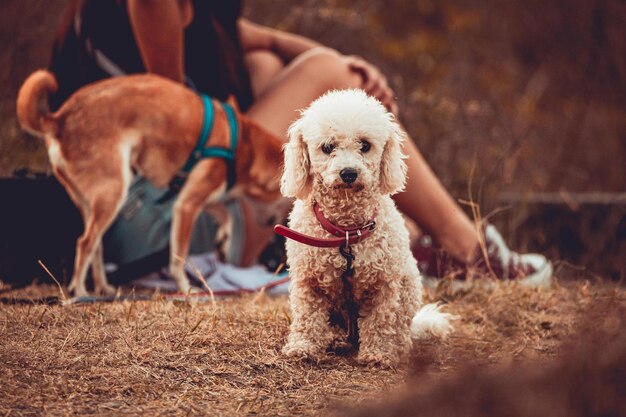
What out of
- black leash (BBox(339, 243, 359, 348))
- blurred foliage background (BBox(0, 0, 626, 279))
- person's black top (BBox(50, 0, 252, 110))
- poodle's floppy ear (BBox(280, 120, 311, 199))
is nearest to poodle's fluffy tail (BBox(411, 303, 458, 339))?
black leash (BBox(339, 243, 359, 348))

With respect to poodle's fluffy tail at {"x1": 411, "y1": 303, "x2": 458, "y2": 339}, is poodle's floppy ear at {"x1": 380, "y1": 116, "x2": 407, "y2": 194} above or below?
above

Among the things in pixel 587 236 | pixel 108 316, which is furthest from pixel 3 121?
pixel 587 236

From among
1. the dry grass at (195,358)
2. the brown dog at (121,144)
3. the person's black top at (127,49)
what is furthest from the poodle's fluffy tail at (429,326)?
the person's black top at (127,49)

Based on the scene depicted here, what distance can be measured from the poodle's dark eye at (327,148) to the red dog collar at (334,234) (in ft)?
0.67

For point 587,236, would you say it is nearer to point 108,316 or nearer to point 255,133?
point 255,133

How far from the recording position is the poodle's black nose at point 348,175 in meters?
2.13

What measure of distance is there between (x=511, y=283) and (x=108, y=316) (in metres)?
1.90

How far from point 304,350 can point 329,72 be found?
2.27 meters

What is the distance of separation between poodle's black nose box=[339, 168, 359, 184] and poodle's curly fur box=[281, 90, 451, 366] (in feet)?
0.04

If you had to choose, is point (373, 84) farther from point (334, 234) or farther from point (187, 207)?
point (334, 234)

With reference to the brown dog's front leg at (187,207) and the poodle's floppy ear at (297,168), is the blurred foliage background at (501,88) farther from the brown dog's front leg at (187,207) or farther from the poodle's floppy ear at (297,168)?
the poodle's floppy ear at (297,168)

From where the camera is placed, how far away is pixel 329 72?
4215 mm

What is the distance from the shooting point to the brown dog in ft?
11.4

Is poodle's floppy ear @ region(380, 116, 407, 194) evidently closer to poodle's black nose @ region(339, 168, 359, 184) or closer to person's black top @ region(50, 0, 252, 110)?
poodle's black nose @ region(339, 168, 359, 184)
